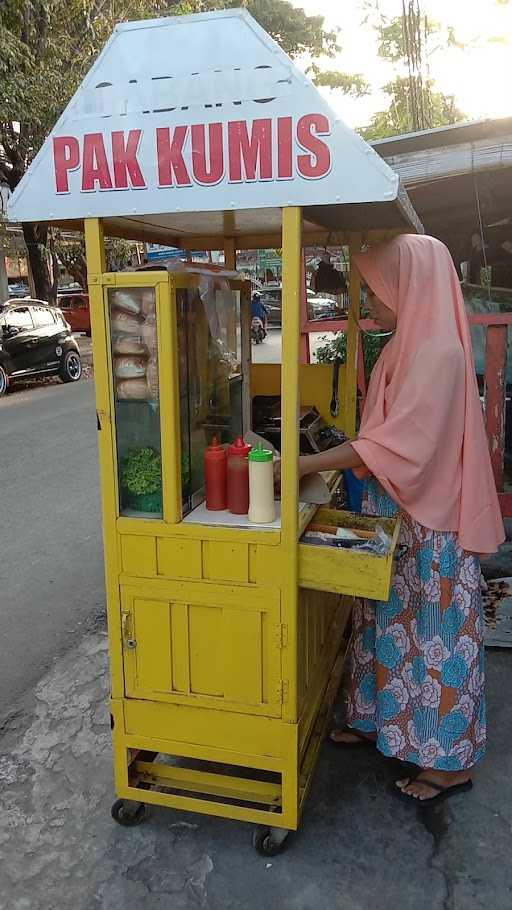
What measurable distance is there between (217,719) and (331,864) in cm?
57

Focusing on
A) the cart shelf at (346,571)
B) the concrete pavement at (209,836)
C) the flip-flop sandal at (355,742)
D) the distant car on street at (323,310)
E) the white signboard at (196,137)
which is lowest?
the concrete pavement at (209,836)

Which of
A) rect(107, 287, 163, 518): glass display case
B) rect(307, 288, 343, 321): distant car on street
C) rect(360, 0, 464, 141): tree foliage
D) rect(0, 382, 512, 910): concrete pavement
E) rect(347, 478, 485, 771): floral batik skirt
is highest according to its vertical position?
rect(360, 0, 464, 141): tree foliage

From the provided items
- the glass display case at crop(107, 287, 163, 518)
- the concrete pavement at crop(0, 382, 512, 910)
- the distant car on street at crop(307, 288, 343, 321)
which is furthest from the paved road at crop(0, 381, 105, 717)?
the distant car on street at crop(307, 288, 343, 321)

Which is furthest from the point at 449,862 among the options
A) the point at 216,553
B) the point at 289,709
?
the point at 216,553

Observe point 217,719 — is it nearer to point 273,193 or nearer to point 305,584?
point 305,584

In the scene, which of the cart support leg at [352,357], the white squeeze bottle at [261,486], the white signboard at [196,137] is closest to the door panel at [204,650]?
the white squeeze bottle at [261,486]

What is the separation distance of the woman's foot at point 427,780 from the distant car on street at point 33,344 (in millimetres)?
10799

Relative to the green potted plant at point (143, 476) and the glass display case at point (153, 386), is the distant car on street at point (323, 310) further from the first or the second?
the green potted plant at point (143, 476)

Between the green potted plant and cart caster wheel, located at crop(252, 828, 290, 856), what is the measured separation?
1084 mm

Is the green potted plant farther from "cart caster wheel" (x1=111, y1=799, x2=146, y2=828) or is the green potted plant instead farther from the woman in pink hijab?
"cart caster wheel" (x1=111, y1=799, x2=146, y2=828)

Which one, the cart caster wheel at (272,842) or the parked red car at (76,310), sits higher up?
the parked red car at (76,310)

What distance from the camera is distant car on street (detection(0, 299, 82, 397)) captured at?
39.2 ft

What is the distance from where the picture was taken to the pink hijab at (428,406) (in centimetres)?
210

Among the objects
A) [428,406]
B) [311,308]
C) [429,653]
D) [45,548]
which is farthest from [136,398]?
[311,308]
